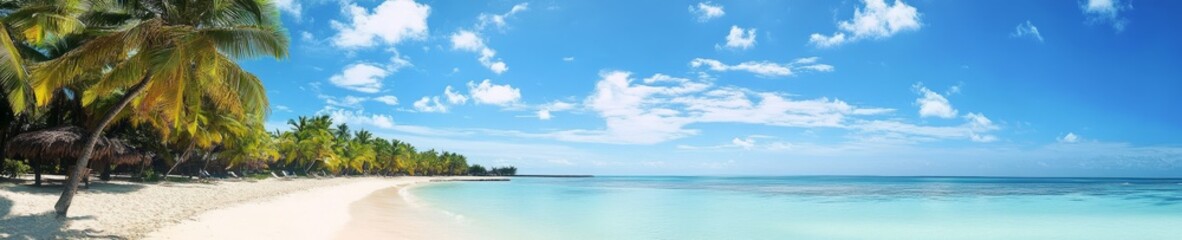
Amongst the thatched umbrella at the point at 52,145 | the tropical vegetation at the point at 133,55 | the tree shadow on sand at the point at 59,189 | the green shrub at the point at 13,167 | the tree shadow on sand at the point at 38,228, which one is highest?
the tropical vegetation at the point at 133,55

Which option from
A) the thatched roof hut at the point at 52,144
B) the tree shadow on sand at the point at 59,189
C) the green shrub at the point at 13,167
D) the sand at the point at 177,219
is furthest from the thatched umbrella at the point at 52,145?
the green shrub at the point at 13,167

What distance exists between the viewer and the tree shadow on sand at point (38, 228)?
921 centimetres

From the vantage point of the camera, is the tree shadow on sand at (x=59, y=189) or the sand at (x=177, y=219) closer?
the sand at (x=177, y=219)

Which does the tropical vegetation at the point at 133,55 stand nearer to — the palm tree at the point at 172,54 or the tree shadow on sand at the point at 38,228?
the palm tree at the point at 172,54

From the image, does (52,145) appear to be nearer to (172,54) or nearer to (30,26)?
(30,26)

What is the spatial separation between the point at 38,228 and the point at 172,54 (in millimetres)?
3519

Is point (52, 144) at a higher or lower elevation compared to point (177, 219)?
higher

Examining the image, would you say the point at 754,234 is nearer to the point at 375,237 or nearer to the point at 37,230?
the point at 375,237

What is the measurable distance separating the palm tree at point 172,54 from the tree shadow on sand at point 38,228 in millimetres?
451

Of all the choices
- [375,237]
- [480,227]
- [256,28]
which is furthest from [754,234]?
[256,28]

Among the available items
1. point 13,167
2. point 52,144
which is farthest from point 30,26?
point 13,167

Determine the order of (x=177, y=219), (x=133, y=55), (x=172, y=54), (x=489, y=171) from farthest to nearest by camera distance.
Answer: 1. (x=489, y=171)
2. (x=177, y=219)
3. (x=133, y=55)
4. (x=172, y=54)

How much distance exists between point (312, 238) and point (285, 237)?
1.40 ft

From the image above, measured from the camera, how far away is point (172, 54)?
366 inches
